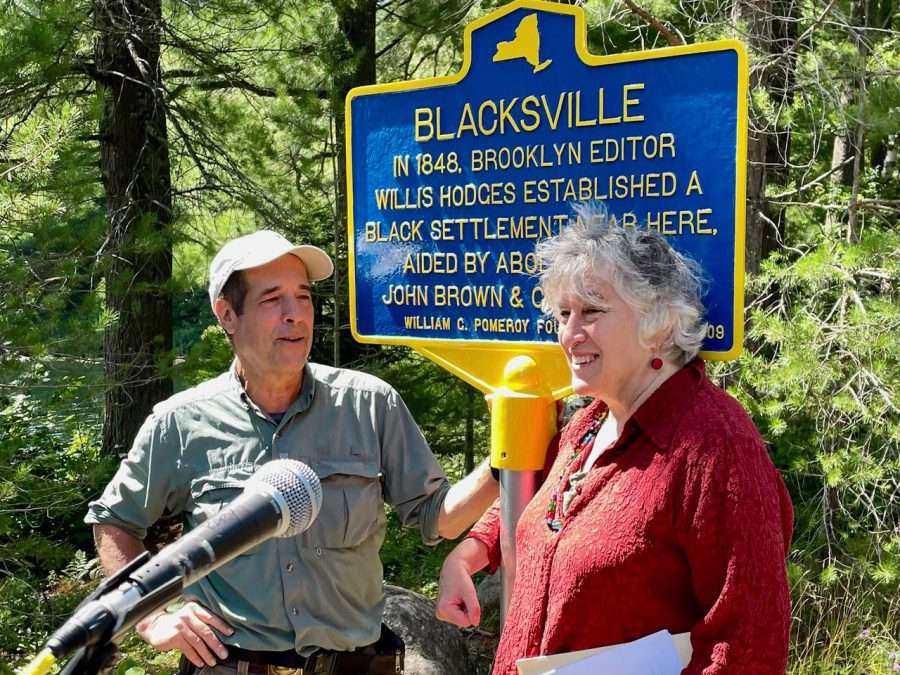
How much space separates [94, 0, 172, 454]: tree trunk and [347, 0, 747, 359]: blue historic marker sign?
4433 mm

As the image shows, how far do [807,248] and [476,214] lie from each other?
13.0 feet

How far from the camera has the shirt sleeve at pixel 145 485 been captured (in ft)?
8.94

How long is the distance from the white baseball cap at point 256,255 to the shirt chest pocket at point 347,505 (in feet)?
1.88

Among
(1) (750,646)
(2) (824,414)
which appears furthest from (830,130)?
(1) (750,646)

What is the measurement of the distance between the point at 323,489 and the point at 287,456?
138 mm

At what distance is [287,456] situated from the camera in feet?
8.97

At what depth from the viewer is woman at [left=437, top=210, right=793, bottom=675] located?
182cm

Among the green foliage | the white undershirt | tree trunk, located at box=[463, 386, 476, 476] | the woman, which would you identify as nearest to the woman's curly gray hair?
the woman

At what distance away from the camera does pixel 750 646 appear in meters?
1.79

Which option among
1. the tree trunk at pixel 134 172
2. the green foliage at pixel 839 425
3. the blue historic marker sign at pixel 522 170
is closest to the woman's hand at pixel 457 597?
the blue historic marker sign at pixel 522 170

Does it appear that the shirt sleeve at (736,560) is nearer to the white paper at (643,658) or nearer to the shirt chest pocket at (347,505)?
the white paper at (643,658)

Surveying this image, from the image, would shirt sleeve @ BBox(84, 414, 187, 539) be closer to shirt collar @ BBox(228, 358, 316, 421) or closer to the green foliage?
shirt collar @ BBox(228, 358, 316, 421)

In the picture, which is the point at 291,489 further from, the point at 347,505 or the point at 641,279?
the point at 347,505

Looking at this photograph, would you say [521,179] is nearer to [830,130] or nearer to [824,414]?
[824,414]
